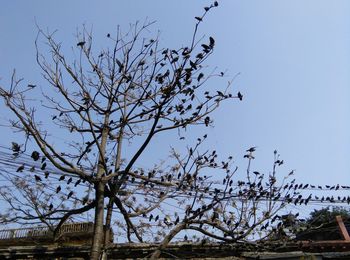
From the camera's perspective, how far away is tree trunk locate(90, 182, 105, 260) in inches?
247

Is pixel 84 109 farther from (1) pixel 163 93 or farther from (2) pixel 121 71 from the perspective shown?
(1) pixel 163 93

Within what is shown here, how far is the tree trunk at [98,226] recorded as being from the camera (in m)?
6.27

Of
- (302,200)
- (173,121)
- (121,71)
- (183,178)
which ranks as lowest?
(302,200)

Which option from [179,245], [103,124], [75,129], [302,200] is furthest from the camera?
[179,245]

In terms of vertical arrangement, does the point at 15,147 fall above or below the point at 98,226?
above

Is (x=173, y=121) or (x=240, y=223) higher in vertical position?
(x=173, y=121)

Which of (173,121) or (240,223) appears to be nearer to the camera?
(240,223)

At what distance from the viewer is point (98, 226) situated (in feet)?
21.2

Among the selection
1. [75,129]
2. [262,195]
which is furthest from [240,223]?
[75,129]

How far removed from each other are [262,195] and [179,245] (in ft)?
10.4

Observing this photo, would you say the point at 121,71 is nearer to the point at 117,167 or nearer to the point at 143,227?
the point at 117,167

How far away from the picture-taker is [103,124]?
308 inches

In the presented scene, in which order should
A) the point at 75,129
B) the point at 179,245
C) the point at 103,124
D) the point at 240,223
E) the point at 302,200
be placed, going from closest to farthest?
the point at 240,223, the point at 302,200, the point at 103,124, the point at 75,129, the point at 179,245

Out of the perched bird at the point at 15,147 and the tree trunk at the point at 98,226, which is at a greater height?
the perched bird at the point at 15,147
